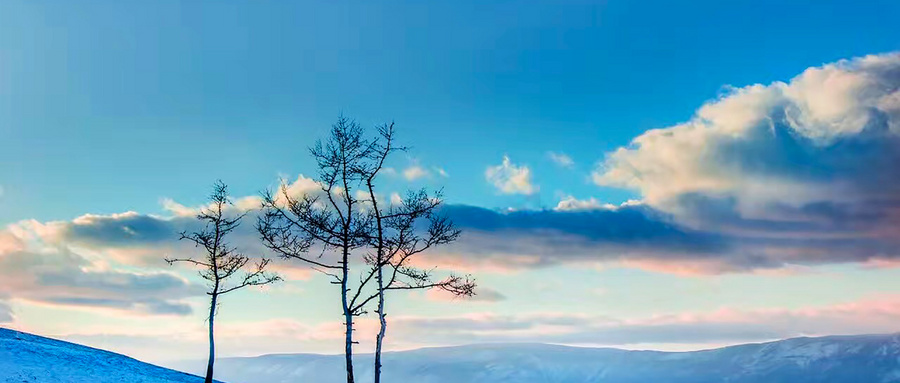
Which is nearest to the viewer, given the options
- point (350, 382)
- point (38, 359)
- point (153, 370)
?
point (350, 382)

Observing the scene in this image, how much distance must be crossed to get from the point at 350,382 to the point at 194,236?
66.6 feet

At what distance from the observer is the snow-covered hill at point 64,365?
145ft

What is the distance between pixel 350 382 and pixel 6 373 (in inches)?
741

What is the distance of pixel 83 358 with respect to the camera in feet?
176

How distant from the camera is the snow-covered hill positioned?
44156 millimetres

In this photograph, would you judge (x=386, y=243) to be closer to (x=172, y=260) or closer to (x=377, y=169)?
(x=377, y=169)

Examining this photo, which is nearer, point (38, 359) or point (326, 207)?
point (326, 207)

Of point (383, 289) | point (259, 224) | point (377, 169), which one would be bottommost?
point (383, 289)

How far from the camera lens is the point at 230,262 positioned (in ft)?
184

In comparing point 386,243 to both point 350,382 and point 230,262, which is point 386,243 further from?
point 230,262

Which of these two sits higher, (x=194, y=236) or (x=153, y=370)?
(x=194, y=236)

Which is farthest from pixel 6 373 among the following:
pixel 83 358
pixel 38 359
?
pixel 83 358

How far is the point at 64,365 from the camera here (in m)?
48.7

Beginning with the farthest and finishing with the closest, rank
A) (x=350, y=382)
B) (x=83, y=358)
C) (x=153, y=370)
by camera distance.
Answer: (x=153, y=370)
(x=83, y=358)
(x=350, y=382)
